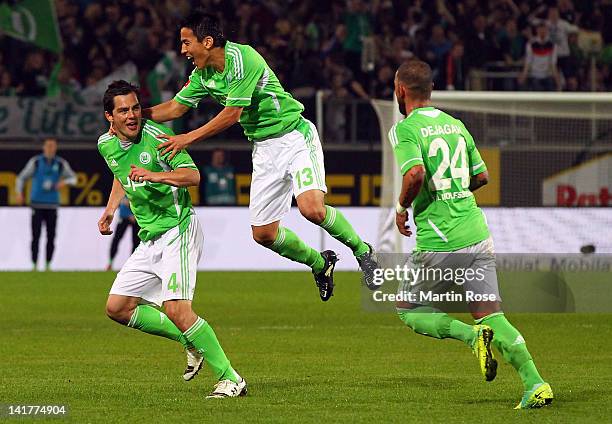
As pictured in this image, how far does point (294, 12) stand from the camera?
25453 mm

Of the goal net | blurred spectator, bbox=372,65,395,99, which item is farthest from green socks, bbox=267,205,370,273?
blurred spectator, bbox=372,65,395,99

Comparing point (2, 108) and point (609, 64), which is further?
point (609, 64)

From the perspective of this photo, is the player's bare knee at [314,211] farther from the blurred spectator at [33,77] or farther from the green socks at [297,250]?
the blurred spectator at [33,77]

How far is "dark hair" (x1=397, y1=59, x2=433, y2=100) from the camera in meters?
7.99

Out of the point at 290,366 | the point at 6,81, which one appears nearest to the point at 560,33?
the point at 6,81

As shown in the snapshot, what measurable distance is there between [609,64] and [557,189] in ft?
17.9

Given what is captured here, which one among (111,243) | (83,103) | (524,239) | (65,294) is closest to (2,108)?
(83,103)

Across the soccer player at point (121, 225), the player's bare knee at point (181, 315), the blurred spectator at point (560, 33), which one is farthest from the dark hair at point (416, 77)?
the blurred spectator at point (560, 33)

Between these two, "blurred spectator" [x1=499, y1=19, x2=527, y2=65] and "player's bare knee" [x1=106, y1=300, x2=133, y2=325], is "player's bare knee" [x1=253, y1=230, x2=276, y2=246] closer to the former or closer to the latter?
"player's bare knee" [x1=106, y1=300, x2=133, y2=325]

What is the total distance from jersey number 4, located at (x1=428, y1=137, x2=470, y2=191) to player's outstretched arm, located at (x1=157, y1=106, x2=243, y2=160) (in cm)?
156

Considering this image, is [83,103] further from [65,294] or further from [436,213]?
[436,213]

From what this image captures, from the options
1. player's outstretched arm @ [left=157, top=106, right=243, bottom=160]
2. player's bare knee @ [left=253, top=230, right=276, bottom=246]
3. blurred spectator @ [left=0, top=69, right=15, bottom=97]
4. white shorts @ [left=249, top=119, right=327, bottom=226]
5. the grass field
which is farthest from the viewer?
blurred spectator @ [left=0, top=69, right=15, bottom=97]

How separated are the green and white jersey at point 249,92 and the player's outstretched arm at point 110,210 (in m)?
0.93

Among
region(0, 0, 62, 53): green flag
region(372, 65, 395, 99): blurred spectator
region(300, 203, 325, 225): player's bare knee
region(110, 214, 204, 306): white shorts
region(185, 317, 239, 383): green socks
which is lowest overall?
region(185, 317, 239, 383): green socks
